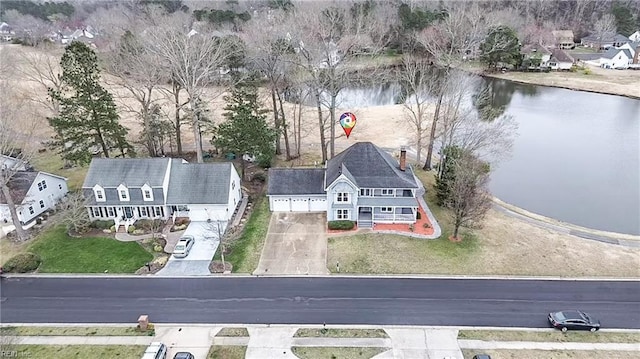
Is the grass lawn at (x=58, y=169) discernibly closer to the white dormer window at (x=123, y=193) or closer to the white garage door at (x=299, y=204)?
the white dormer window at (x=123, y=193)

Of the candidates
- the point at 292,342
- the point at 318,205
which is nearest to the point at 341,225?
the point at 318,205

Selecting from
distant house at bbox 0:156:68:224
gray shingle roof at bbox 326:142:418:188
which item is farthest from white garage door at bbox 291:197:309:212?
distant house at bbox 0:156:68:224

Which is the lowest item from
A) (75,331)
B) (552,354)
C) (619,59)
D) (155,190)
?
(75,331)

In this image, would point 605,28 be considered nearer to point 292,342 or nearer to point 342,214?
point 342,214

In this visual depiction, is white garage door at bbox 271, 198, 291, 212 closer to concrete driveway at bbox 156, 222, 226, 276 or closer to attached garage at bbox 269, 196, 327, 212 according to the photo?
attached garage at bbox 269, 196, 327, 212

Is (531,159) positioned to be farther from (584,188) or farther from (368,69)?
(368,69)
